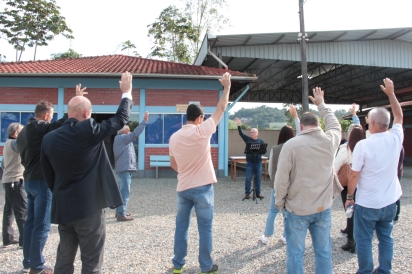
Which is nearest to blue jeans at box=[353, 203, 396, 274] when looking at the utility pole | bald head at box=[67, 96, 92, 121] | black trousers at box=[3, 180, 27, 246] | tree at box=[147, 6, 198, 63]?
bald head at box=[67, 96, 92, 121]

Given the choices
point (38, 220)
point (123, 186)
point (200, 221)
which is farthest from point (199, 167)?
point (123, 186)

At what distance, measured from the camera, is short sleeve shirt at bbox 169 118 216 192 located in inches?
136

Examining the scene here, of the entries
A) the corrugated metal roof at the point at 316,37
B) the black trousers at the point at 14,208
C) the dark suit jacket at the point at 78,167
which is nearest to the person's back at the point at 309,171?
the dark suit jacket at the point at 78,167

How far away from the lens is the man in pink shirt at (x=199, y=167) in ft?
11.4

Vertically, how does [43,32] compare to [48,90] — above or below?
above

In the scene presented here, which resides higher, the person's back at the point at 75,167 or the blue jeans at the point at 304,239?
the person's back at the point at 75,167

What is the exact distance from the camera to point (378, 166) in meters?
3.34

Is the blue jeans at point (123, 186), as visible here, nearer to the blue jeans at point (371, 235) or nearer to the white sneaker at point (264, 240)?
the white sneaker at point (264, 240)

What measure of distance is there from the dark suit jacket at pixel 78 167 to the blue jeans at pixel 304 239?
5.31ft

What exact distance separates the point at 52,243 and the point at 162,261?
1.90 meters

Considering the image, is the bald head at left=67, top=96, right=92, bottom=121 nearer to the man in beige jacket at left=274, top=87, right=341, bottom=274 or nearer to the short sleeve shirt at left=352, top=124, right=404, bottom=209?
the man in beige jacket at left=274, top=87, right=341, bottom=274

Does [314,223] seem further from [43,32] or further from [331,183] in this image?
[43,32]

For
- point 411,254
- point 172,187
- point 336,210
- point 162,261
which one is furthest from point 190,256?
point 172,187

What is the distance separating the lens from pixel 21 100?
1218cm
